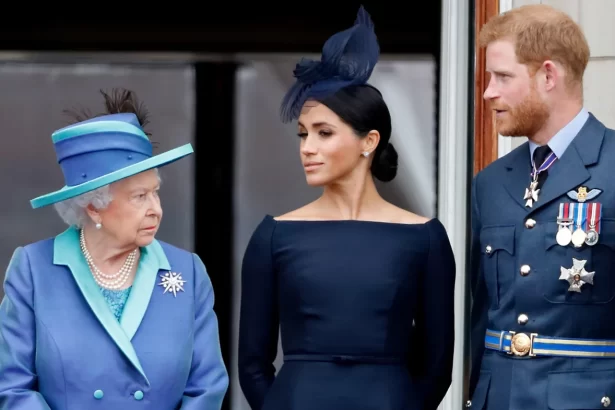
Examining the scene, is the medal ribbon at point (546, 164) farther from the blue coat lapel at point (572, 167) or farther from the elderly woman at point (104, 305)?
the elderly woman at point (104, 305)

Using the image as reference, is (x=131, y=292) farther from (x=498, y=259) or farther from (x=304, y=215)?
(x=498, y=259)

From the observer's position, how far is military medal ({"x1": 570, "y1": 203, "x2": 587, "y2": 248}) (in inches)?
150

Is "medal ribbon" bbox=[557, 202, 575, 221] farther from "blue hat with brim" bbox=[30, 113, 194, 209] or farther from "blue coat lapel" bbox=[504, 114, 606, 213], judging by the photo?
"blue hat with brim" bbox=[30, 113, 194, 209]

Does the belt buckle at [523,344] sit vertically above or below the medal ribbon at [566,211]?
below

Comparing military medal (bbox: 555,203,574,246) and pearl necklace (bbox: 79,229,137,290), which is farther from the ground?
military medal (bbox: 555,203,574,246)

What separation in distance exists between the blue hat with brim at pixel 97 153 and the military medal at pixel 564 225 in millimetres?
1018

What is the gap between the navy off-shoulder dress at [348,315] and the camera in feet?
12.7

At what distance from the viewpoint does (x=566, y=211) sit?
386 cm

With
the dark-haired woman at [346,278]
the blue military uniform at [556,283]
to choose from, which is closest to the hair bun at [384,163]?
the dark-haired woman at [346,278]

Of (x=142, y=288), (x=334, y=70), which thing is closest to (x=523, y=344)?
(x=334, y=70)

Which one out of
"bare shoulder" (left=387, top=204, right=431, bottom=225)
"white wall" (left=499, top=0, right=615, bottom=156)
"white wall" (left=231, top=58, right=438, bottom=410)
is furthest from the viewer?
"white wall" (left=231, top=58, right=438, bottom=410)

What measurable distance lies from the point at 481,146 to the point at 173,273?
166 centimetres

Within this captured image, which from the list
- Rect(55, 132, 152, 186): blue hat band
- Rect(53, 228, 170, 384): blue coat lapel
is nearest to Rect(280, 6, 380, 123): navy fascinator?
Rect(55, 132, 152, 186): blue hat band

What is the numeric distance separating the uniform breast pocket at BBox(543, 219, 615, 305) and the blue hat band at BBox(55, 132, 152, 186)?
1.16m
